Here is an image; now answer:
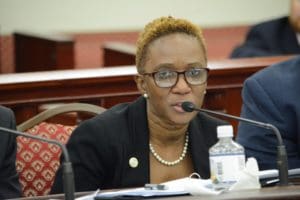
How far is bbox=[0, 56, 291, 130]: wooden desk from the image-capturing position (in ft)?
13.6

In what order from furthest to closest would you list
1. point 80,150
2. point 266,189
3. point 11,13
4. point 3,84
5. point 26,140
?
point 11,13 < point 3,84 < point 26,140 < point 80,150 < point 266,189

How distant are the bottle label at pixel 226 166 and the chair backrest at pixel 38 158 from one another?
2.94ft

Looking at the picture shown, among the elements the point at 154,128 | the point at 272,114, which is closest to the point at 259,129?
the point at 272,114

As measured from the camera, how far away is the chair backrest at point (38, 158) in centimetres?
338

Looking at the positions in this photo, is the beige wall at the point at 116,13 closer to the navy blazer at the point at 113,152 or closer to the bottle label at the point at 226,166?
the navy blazer at the point at 113,152

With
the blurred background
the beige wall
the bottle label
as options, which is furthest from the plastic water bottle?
the beige wall

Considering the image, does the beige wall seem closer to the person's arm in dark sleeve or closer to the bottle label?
the person's arm in dark sleeve

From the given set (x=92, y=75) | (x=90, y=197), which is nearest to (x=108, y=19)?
(x=92, y=75)

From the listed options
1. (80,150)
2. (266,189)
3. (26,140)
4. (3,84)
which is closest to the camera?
(266,189)

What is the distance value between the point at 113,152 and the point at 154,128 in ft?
0.53

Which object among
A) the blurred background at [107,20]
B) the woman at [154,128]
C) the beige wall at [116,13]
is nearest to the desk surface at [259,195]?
the woman at [154,128]

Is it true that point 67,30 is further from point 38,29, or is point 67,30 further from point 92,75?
point 92,75

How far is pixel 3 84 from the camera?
13.4 ft

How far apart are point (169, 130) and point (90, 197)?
0.65 metres
